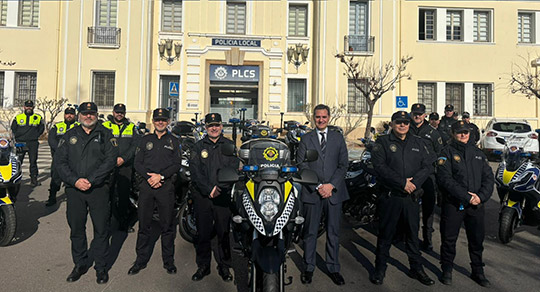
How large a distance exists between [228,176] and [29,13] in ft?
74.3

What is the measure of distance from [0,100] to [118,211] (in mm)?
19077

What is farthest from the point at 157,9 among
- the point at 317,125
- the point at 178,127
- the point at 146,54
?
the point at 317,125

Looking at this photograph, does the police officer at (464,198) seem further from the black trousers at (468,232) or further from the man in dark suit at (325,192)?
the man in dark suit at (325,192)

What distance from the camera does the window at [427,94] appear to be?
2067 cm

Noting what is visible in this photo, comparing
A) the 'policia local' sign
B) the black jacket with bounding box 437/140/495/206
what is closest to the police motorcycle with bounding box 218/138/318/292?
the black jacket with bounding box 437/140/495/206

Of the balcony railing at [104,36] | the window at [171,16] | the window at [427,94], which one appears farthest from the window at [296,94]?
the balcony railing at [104,36]

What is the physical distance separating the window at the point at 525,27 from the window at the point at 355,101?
10.6 meters

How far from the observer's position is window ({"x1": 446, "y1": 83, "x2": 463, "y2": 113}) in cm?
2067

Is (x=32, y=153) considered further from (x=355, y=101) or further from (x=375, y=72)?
(x=375, y=72)

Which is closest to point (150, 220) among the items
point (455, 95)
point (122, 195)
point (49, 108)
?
point (122, 195)

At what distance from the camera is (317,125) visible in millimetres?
4148

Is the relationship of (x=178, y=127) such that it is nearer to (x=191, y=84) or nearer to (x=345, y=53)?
(x=191, y=84)

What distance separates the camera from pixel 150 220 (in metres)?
4.12

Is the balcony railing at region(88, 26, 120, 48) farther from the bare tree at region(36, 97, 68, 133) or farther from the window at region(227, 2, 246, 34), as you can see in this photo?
the window at region(227, 2, 246, 34)
